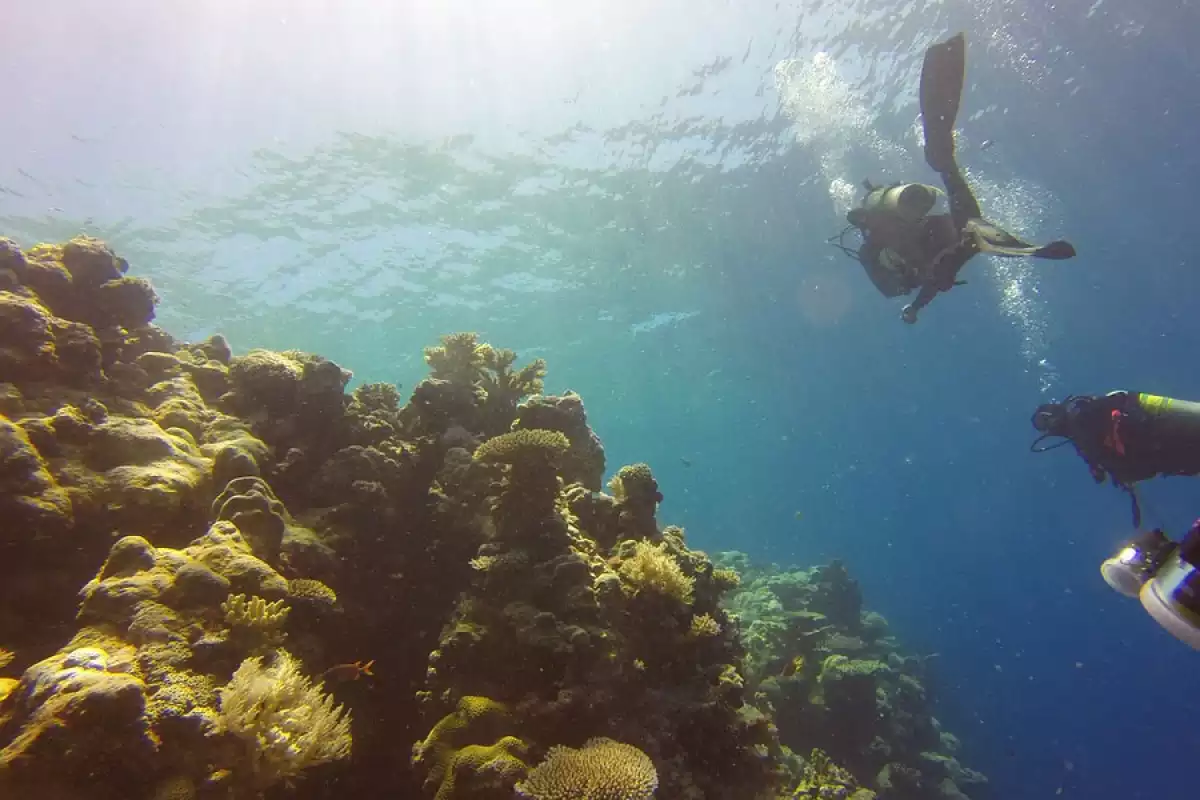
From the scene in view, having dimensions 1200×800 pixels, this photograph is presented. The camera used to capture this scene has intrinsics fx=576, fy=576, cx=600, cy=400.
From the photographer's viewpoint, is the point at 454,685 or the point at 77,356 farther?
the point at 77,356

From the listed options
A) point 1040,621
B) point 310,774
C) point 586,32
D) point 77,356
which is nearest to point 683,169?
point 586,32

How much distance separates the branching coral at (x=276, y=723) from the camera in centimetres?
354

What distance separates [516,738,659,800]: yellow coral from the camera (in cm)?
369

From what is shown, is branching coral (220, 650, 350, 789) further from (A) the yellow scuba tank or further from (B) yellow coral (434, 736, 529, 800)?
(A) the yellow scuba tank

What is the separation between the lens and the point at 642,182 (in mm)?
25688

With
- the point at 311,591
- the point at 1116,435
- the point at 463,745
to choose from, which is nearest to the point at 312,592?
the point at 311,591

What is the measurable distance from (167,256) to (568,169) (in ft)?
64.4

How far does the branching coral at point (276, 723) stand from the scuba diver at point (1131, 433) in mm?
8977

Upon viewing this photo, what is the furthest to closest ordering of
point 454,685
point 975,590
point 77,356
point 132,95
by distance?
point 975,590, point 132,95, point 77,356, point 454,685

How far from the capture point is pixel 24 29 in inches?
636

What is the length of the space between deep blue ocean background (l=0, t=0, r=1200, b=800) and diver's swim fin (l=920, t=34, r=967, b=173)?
517 inches

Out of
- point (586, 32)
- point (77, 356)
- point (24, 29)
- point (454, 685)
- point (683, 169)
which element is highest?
point (683, 169)

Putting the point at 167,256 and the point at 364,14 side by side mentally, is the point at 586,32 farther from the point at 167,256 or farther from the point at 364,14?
the point at 167,256

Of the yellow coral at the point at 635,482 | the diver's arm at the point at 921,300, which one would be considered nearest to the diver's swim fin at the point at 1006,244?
the diver's arm at the point at 921,300
